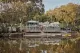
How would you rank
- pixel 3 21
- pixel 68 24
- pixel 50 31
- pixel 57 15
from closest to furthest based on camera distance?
pixel 3 21 < pixel 50 31 < pixel 68 24 < pixel 57 15

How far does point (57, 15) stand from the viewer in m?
36.2

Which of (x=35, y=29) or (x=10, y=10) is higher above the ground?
(x=10, y=10)

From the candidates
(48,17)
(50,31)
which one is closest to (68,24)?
(50,31)

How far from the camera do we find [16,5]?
945 inches

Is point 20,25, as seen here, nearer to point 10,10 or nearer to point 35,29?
point 35,29

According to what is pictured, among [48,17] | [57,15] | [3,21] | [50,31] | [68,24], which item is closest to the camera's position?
[3,21]

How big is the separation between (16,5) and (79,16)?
8831 mm

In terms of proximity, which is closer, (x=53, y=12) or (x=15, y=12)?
(x=15, y=12)

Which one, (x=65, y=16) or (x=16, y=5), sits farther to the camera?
(x=65, y=16)

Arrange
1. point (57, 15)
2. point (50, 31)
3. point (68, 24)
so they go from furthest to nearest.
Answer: point (57, 15), point (68, 24), point (50, 31)

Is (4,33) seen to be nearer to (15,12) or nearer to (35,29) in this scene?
(15,12)

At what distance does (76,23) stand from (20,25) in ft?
23.7

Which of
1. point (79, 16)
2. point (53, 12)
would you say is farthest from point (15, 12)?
point (53, 12)

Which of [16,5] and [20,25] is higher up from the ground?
[16,5]
